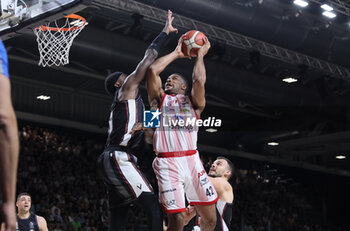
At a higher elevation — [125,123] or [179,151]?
[125,123]

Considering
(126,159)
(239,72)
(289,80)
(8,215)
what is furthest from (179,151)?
(289,80)

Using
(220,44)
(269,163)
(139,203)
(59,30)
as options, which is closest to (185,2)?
(220,44)

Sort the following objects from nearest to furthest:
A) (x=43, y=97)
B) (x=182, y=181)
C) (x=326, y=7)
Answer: (x=182, y=181) → (x=326, y=7) → (x=43, y=97)

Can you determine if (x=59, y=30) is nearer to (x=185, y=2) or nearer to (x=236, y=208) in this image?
(x=185, y=2)

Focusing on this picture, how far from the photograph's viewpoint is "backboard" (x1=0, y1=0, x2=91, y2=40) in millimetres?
5922

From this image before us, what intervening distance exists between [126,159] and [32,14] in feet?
7.12

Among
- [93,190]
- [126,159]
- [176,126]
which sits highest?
[93,190]

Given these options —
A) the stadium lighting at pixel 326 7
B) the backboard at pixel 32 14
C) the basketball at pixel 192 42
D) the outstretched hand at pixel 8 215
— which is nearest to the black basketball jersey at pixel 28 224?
the backboard at pixel 32 14

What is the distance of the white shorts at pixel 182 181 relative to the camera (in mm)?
4746

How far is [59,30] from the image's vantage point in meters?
7.32

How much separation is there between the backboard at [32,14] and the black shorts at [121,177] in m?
1.86

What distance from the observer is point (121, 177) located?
192 inches

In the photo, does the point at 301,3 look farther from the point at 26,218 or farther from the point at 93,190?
the point at 93,190

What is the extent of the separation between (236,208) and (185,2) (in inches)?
336
